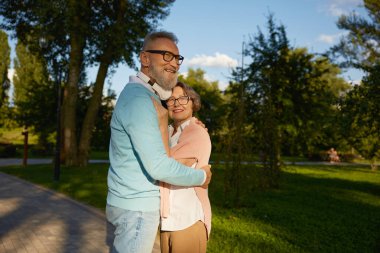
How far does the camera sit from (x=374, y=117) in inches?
449

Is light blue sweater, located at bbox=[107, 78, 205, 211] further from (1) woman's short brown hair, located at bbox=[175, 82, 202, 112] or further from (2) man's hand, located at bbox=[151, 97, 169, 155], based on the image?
(1) woman's short brown hair, located at bbox=[175, 82, 202, 112]

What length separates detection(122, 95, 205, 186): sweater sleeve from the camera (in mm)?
2016

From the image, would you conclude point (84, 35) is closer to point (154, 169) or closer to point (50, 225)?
point (50, 225)

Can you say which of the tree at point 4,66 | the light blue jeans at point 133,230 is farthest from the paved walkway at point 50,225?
the tree at point 4,66

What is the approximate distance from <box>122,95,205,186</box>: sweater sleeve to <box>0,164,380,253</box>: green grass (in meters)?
3.95

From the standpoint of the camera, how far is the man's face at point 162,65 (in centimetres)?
228

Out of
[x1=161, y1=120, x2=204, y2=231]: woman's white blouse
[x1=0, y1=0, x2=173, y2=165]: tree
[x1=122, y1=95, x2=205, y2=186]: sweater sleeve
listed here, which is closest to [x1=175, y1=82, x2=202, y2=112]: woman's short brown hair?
[x1=161, y1=120, x2=204, y2=231]: woman's white blouse

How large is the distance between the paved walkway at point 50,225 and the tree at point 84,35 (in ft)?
36.3

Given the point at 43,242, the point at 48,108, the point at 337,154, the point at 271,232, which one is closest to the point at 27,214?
the point at 43,242

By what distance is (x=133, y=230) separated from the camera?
6.98 feet

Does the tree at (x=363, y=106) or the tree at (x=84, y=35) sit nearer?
the tree at (x=363, y=106)

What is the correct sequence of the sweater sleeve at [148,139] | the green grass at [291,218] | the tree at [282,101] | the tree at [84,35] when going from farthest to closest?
the tree at [84,35], the tree at [282,101], the green grass at [291,218], the sweater sleeve at [148,139]

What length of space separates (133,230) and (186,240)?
42cm

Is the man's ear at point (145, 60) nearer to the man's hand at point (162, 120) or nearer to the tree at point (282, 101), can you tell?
the man's hand at point (162, 120)
